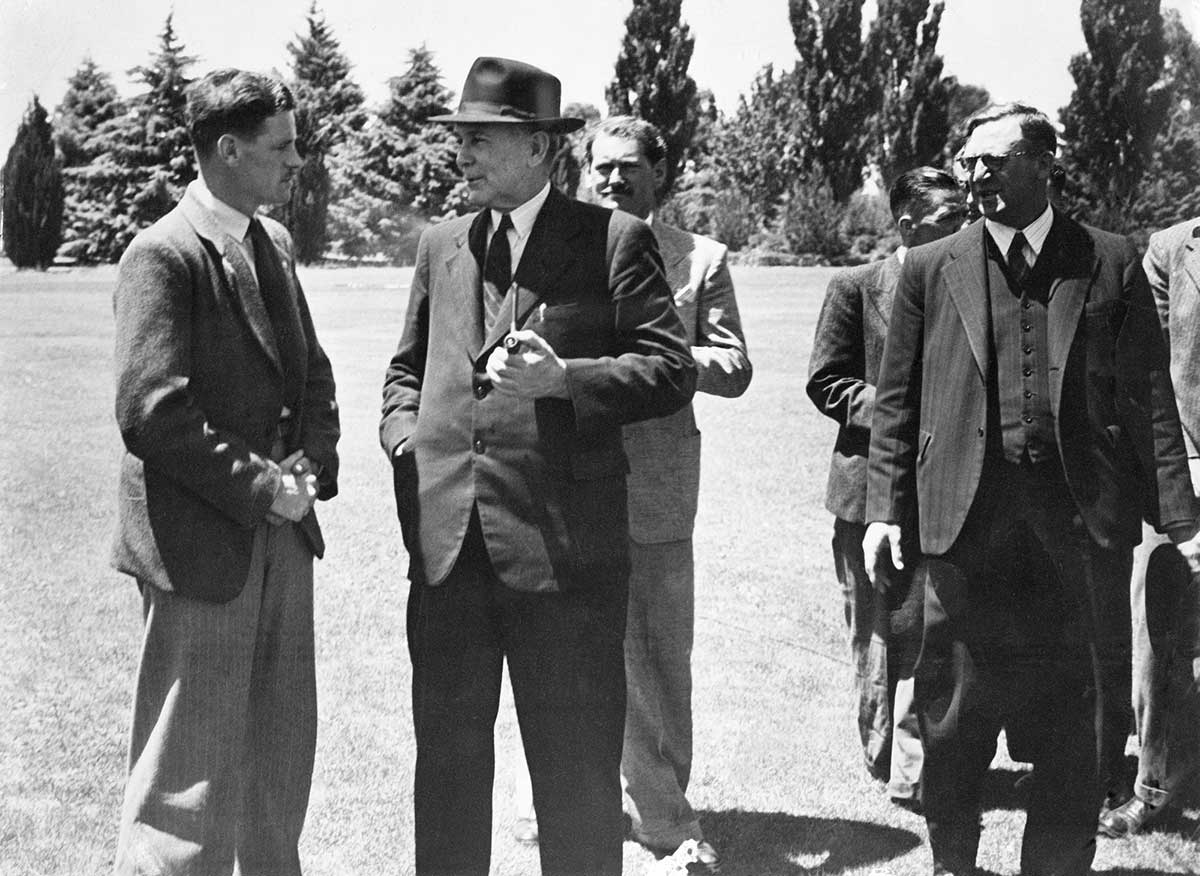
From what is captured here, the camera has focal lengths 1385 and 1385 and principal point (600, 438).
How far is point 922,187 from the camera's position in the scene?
15.7 feet

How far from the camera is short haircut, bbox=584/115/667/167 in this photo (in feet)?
13.7

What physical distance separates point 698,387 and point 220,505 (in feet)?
4.72

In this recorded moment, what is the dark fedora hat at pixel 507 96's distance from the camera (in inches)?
132

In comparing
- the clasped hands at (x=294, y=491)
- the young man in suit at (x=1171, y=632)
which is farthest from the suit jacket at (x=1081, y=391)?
the clasped hands at (x=294, y=491)

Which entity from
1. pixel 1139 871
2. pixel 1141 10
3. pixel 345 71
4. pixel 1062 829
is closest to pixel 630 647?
pixel 1062 829

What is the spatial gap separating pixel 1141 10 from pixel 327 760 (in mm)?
7919

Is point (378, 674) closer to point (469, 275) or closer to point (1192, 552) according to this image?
point (469, 275)

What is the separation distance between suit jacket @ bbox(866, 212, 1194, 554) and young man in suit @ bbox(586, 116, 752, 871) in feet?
2.17

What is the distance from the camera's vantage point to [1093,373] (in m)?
3.62

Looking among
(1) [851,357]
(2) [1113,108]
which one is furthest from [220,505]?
(2) [1113,108]

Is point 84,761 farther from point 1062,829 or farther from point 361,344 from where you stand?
point 361,344

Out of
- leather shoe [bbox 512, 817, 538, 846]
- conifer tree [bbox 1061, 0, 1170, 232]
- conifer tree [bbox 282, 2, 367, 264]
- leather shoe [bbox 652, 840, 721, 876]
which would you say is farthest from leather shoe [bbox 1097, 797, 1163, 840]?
conifer tree [bbox 1061, 0, 1170, 232]

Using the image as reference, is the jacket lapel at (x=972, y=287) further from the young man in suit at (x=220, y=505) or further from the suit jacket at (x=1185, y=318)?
the young man in suit at (x=220, y=505)

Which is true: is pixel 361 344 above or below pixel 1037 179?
below
